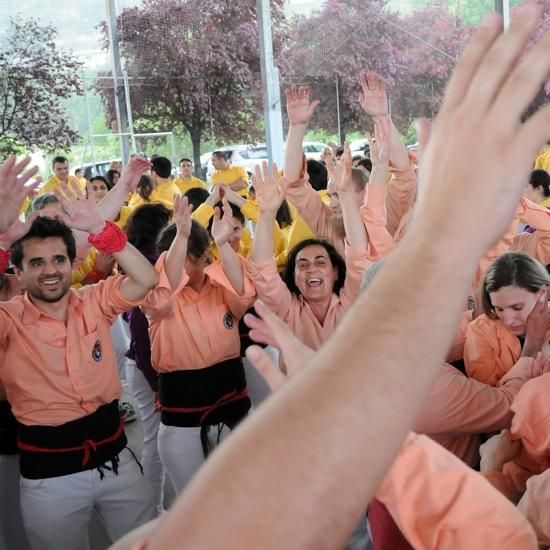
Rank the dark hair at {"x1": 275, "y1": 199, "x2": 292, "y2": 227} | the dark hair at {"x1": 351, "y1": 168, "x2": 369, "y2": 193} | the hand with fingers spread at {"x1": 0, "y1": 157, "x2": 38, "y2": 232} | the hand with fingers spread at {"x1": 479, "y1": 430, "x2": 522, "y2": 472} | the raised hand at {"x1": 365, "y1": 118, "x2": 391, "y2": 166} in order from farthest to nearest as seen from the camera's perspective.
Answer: the dark hair at {"x1": 275, "y1": 199, "x2": 292, "y2": 227}
the dark hair at {"x1": 351, "y1": 168, "x2": 369, "y2": 193}
the raised hand at {"x1": 365, "y1": 118, "x2": 391, "y2": 166}
the hand with fingers spread at {"x1": 0, "y1": 157, "x2": 38, "y2": 232}
the hand with fingers spread at {"x1": 479, "y1": 430, "x2": 522, "y2": 472}

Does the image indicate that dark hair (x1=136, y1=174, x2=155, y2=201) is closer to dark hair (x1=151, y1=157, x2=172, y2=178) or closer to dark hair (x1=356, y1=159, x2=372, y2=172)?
dark hair (x1=151, y1=157, x2=172, y2=178)

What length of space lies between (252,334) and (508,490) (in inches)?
41.1

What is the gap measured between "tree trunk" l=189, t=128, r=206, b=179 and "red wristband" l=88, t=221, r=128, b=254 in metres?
8.59

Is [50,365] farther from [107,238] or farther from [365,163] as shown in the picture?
[365,163]

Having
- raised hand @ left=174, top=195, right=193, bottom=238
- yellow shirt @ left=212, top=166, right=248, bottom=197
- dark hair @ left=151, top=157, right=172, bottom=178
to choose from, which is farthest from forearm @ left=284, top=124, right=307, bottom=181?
dark hair @ left=151, top=157, right=172, bottom=178

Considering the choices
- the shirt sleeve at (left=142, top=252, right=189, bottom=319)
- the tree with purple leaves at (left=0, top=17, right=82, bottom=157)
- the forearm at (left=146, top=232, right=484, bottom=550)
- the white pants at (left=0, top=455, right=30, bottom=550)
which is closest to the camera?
the forearm at (left=146, top=232, right=484, bottom=550)

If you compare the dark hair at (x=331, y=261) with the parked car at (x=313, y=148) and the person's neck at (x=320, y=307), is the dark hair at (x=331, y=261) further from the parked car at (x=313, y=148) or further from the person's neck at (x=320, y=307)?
the parked car at (x=313, y=148)

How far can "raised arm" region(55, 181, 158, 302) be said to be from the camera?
7.63 feet

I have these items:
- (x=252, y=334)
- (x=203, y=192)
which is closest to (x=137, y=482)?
(x=252, y=334)

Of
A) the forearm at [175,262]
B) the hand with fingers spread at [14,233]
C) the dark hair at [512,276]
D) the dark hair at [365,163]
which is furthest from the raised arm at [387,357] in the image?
the dark hair at [365,163]

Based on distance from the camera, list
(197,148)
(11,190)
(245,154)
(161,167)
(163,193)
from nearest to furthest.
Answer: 1. (11,190)
2. (163,193)
3. (161,167)
4. (197,148)
5. (245,154)

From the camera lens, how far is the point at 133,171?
116 inches

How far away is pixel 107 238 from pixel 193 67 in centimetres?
865

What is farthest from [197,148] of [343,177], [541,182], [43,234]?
[43,234]
